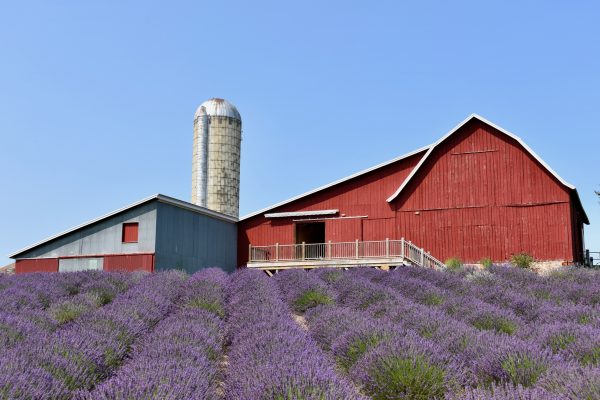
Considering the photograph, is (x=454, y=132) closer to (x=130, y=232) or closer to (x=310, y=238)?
(x=310, y=238)

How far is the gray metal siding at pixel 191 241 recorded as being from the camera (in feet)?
77.9

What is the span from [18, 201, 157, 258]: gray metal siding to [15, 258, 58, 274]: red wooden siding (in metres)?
0.21

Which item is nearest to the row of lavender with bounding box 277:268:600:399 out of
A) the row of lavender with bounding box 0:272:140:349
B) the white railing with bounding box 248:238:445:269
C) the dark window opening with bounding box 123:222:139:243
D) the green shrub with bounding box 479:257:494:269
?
the row of lavender with bounding box 0:272:140:349

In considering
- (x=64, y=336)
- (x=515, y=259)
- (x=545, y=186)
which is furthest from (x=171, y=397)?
(x=545, y=186)

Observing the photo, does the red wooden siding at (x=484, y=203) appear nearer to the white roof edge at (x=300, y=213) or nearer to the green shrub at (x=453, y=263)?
the green shrub at (x=453, y=263)

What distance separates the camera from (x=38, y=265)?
82.6 ft

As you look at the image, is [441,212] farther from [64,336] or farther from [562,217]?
[64,336]

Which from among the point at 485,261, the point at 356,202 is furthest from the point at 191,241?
the point at 485,261

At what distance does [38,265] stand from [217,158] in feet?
46.5

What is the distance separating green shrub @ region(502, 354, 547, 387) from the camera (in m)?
5.03

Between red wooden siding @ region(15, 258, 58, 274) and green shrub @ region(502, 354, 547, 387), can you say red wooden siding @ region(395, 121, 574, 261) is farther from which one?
green shrub @ region(502, 354, 547, 387)

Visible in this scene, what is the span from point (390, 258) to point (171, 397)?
1880cm

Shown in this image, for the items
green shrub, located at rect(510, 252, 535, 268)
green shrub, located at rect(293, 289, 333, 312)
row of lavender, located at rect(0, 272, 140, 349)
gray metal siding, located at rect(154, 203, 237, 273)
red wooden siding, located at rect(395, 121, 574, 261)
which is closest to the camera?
row of lavender, located at rect(0, 272, 140, 349)

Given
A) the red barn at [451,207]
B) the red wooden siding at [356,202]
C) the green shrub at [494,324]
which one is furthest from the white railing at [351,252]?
the green shrub at [494,324]
